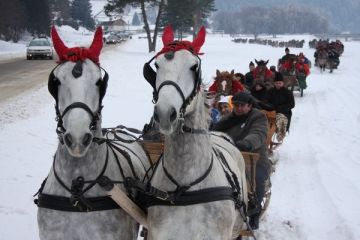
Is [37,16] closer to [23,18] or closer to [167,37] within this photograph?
[23,18]

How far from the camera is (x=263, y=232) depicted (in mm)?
6789

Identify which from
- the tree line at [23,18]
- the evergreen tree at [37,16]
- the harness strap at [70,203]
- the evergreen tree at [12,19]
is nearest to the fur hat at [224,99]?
the harness strap at [70,203]

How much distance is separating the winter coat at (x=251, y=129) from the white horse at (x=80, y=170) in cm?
226

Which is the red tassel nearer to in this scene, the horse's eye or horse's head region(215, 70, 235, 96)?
the horse's eye

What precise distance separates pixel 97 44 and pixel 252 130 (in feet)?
9.05

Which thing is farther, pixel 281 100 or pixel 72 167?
pixel 281 100

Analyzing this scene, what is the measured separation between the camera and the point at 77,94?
378cm

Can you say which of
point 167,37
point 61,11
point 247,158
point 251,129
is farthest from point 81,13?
point 167,37

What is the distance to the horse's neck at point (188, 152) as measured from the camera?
13.3 ft

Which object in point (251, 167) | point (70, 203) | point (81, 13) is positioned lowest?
point (81, 13)

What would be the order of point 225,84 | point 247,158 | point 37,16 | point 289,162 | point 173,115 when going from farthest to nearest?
1. point 37,16
2. point 289,162
3. point 225,84
4. point 247,158
5. point 173,115

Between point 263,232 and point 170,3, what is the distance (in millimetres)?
46511

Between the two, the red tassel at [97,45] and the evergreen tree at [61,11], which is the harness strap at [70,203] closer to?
the red tassel at [97,45]

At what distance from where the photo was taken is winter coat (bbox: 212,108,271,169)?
19.9ft
